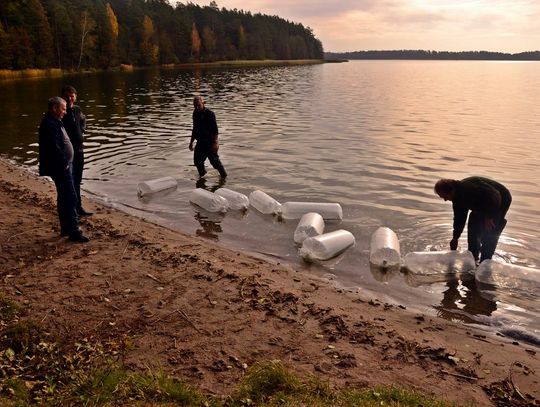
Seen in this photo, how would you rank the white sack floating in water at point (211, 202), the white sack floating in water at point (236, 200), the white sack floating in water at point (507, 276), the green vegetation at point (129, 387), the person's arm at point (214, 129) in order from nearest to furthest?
the green vegetation at point (129, 387), the white sack floating in water at point (507, 276), the white sack floating in water at point (211, 202), the white sack floating in water at point (236, 200), the person's arm at point (214, 129)

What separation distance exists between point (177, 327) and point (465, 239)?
7.02 meters

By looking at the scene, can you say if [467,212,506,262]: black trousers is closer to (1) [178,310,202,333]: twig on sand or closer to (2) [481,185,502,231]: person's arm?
(2) [481,185,502,231]: person's arm

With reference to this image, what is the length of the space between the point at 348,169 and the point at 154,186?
7.31m

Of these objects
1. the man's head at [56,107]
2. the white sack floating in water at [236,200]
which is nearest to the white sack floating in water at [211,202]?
the white sack floating in water at [236,200]

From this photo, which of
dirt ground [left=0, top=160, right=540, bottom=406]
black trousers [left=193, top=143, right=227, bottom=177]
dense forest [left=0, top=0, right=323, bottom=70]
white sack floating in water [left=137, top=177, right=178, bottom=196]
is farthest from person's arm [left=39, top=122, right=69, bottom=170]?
dense forest [left=0, top=0, right=323, bottom=70]

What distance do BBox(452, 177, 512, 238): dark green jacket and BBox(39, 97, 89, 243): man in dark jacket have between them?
7222 mm

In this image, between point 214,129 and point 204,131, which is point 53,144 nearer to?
point 204,131

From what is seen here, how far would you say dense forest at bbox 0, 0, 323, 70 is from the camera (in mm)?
69625

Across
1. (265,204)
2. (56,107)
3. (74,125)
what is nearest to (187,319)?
(56,107)

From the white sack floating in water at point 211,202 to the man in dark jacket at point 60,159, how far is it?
12.8ft

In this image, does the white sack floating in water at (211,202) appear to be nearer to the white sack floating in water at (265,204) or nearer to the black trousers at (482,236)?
the white sack floating in water at (265,204)

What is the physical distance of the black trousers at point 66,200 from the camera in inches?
333

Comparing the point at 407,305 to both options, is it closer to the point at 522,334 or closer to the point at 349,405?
the point at 522,334

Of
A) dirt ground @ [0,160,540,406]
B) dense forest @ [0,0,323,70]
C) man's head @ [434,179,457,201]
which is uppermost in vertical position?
dense forest @ [0,0,323,70]
